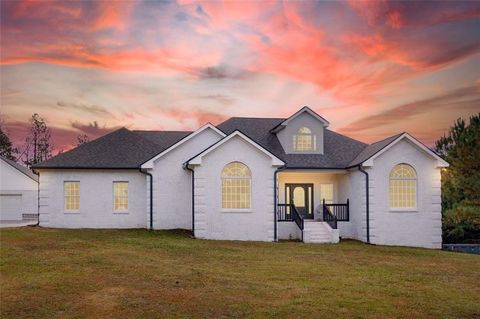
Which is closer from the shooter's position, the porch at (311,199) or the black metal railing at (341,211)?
the porch at (311,199)

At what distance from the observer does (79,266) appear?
15711mm

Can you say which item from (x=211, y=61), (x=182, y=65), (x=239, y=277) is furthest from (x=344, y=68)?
(x=239, y=277)

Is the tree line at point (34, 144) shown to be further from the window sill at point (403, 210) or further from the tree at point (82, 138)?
the window sill at point (403, 210)

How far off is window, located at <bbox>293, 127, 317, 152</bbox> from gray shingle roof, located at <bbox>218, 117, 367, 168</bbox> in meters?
0.59

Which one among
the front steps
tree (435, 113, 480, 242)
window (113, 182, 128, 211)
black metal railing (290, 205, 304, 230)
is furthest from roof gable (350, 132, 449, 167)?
window (113, 182, 128, 211)

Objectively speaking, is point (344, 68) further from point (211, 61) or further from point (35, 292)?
point (35, 292)

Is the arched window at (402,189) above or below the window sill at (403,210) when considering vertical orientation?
above

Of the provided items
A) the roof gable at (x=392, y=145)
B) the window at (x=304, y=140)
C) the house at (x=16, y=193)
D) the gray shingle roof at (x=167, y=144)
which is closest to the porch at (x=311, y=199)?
the gray shingle roof at (x=167, y=144)

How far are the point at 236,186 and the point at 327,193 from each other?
7465mm

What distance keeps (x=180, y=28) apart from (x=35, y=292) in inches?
585

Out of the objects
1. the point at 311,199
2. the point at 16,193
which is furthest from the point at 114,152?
the point at 16,193

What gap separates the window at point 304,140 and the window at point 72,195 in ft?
44.3

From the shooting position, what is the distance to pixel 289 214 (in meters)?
28.4

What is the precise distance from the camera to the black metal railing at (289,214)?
26812 mm
